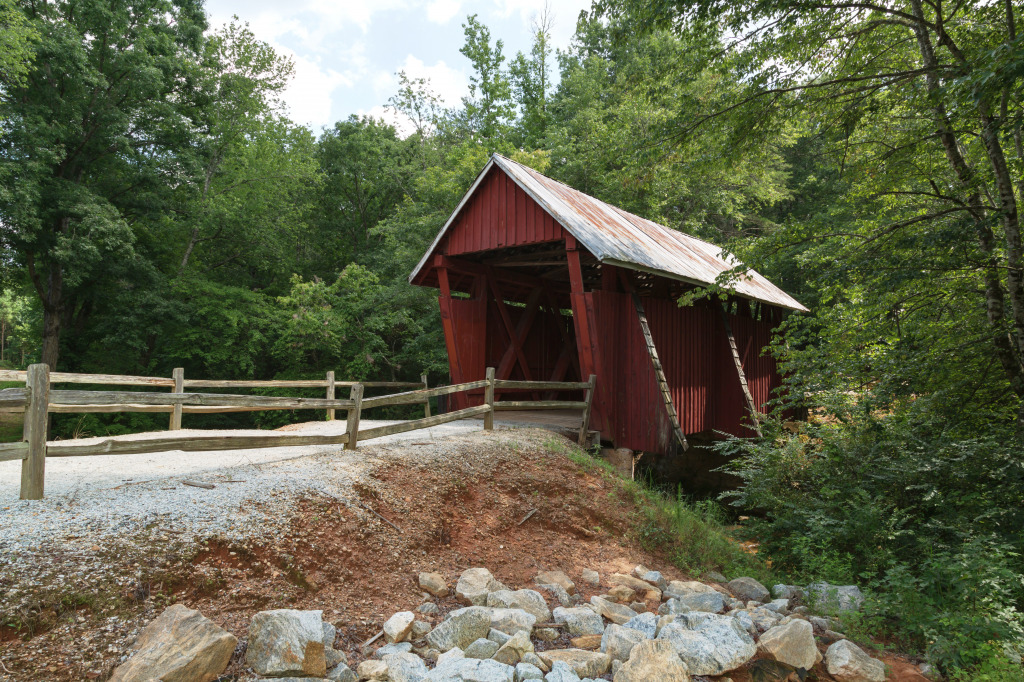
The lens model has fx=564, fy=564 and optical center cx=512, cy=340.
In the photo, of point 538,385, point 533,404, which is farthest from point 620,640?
point 533,404

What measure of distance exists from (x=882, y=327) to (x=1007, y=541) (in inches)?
108

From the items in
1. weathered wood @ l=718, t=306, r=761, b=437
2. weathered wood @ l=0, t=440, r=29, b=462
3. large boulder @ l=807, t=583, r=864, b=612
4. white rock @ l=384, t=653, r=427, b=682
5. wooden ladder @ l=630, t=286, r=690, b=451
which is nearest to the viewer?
white rock @ l=384, t=653, r=427, b=682

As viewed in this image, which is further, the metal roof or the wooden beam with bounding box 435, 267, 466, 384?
the wooden beam with bounding box 435, 267, 466, 384

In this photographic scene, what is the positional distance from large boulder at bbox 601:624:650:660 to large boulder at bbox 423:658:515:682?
689 mm

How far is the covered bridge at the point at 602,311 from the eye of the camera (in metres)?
8.71

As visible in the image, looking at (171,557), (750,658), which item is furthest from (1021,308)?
(171,557)

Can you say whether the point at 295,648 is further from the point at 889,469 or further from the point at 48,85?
the point at 48,85

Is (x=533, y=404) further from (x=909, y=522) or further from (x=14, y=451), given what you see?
(x=14, y=451)

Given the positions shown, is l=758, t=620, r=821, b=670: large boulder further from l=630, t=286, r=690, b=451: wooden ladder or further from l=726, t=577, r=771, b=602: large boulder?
l=630, t=286, r=690, b=451: wooden ladder

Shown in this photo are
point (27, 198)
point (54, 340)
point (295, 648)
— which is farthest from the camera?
point (54, 340)

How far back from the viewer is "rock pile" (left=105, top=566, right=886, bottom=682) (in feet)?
9.73

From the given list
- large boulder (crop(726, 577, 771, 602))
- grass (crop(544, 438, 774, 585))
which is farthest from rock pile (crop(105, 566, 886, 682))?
grass (crop(544, 438, 774, 585))

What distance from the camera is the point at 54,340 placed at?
17125mm

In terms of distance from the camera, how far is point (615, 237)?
29.8 ft
